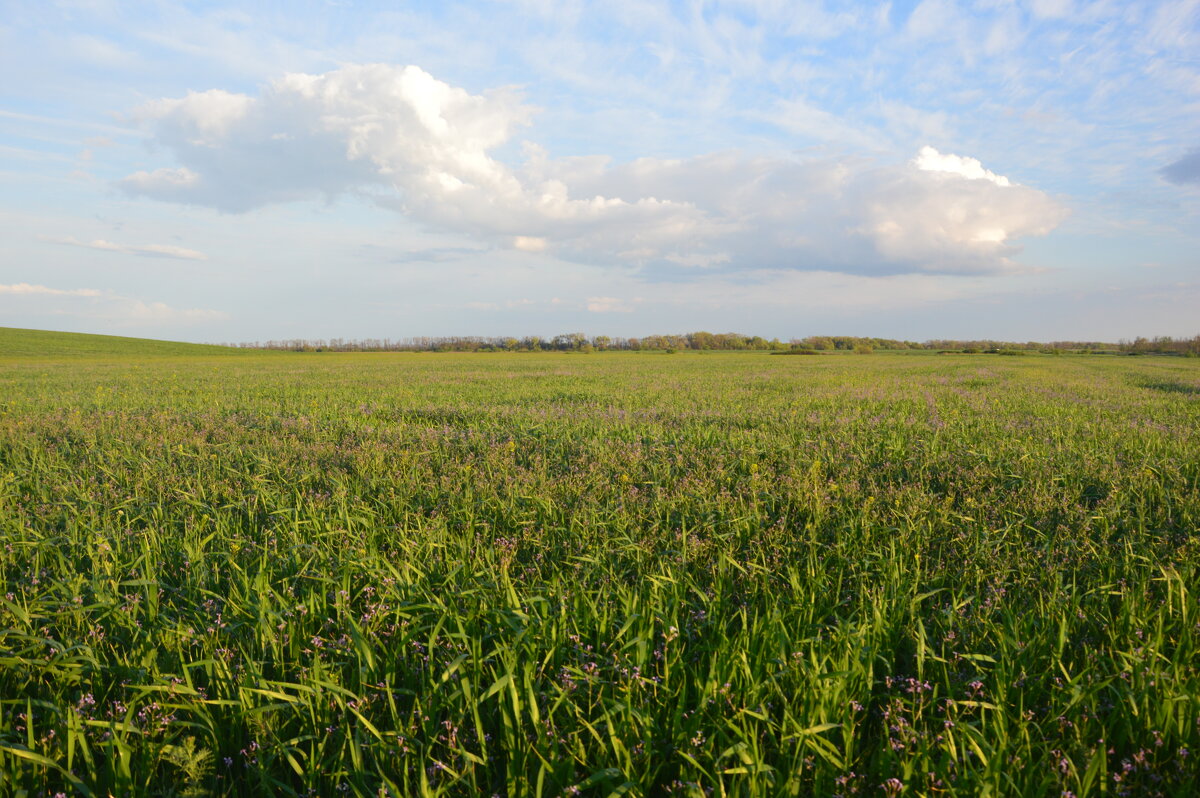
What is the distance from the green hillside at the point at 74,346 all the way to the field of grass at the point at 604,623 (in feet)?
276

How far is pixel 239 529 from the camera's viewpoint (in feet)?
15.5

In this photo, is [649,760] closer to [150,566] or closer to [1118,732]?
[1118,732]

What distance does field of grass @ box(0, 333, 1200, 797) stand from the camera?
6.98ft

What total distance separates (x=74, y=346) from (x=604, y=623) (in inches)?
4145

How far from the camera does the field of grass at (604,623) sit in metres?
2.13

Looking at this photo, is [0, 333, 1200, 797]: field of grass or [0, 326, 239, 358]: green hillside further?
[0, 326, 239, 358]: green hillside

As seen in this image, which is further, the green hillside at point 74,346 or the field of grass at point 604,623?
the green hillside at point 74,346

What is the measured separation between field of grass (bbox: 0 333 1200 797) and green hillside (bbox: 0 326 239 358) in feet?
276

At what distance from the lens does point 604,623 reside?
2.90 metres

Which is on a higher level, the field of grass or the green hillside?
the green hillside

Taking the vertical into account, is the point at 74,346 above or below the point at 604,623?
above

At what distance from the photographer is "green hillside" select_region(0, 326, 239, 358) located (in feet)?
220

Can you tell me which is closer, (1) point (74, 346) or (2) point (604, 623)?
(2) point (604, 623)

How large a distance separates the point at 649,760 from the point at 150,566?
3.77 m
